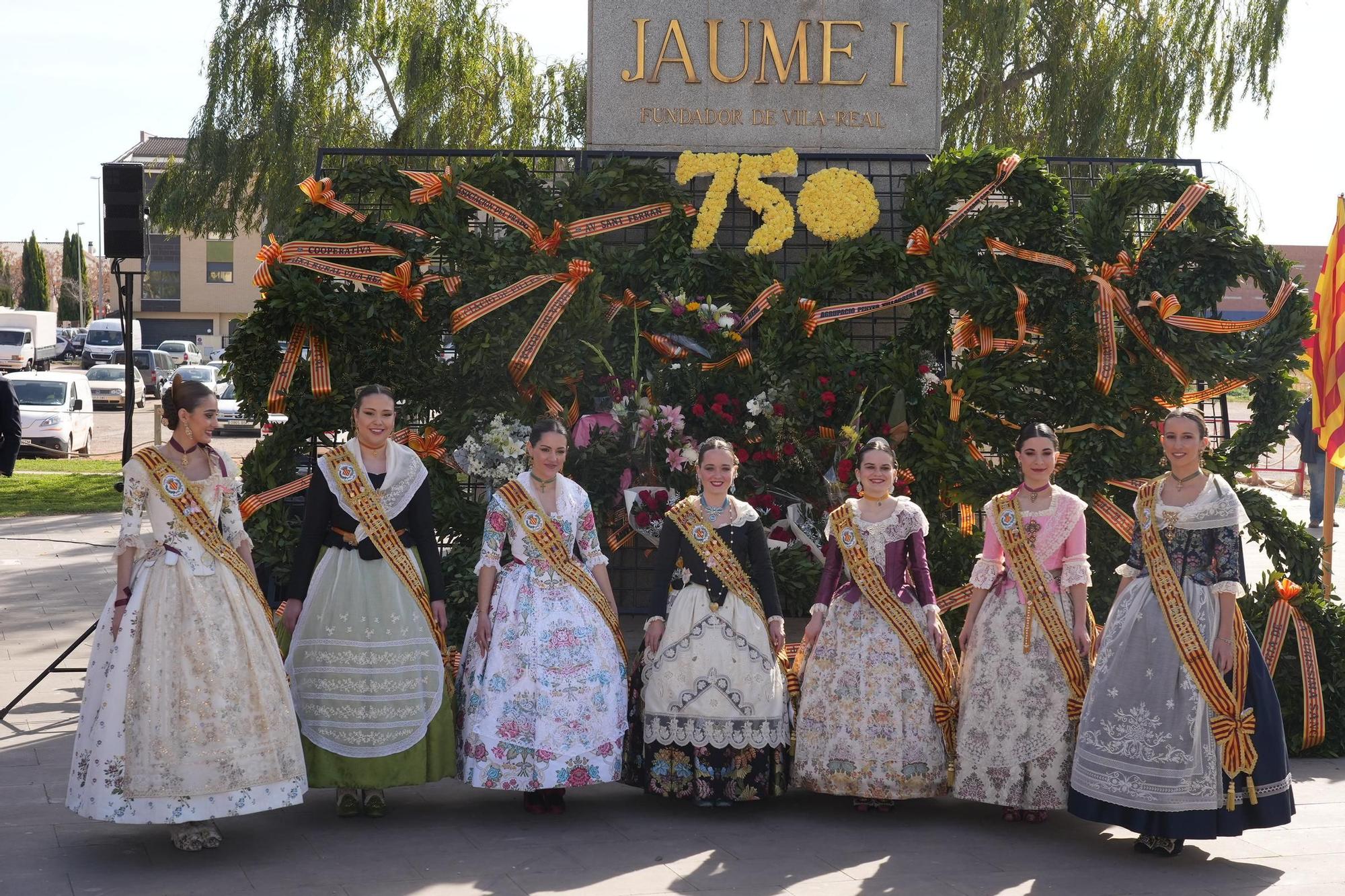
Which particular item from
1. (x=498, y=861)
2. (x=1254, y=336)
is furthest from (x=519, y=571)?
(x=1254, y=336)

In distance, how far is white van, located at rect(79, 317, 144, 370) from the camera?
151 feet

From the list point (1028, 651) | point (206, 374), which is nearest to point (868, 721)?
point (1028, 651)

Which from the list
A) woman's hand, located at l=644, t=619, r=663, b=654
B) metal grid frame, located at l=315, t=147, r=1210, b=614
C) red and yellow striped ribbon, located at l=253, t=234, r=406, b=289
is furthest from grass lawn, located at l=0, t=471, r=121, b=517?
woman's hand, located at l=644, t=619, r=663, b=654

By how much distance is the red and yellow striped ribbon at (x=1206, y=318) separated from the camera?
6973 millimetres

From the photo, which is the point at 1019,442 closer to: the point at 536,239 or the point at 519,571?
the point at 519,571

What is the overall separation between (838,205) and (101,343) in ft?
144

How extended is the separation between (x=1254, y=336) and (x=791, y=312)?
2269mm

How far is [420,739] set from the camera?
17.6 feet

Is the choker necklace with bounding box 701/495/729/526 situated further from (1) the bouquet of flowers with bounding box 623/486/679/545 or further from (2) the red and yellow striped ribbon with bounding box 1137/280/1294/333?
(2) the red and yellow striped ribbon with bounding box 1137/280/1294/333

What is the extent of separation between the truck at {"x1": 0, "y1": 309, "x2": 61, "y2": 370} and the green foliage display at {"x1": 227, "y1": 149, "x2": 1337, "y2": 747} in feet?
131

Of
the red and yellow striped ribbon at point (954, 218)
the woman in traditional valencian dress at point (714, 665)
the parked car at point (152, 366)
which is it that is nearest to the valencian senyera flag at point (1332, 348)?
the red and yellow striped ribbon at point (954, 218)

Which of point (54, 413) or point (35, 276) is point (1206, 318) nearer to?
point (54, 413)

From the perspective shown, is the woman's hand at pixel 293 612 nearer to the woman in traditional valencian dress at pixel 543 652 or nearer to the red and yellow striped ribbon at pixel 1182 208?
the woman in traditional valencian dress at pixel 543 652

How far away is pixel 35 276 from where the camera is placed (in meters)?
71.9
